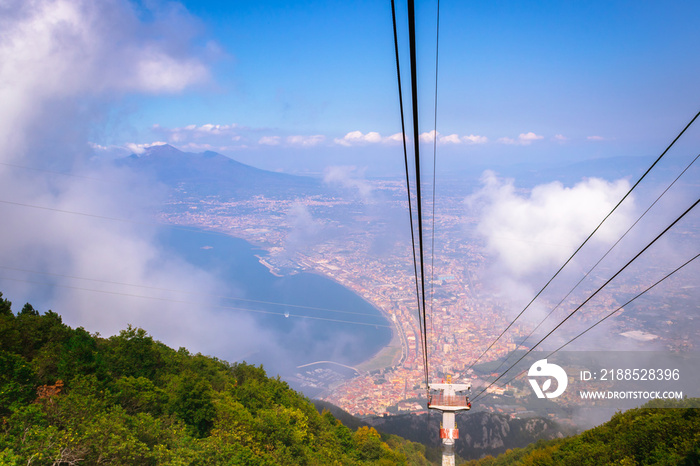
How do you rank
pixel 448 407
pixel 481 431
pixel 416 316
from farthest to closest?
1. pixel 416 316
2. pixel 481 431
3. pixel 448 407

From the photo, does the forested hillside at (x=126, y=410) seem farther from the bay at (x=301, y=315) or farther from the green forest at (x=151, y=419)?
the bay at (x=301, y=315)

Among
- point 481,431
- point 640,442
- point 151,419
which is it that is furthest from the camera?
point 481,431

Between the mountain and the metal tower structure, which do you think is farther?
the mountain

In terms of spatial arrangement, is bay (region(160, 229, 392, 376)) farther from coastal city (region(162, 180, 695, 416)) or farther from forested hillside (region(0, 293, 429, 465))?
forested hillside (region(0, 293, 429, 465))

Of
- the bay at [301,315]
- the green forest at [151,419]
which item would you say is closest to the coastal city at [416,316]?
the bay at [301,315]

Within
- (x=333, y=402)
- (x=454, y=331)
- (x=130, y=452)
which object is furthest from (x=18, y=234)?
(x=130, y=452)

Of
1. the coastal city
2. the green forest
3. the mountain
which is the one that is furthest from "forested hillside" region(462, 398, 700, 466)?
the mountain

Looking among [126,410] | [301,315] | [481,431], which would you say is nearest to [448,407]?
[126,410]

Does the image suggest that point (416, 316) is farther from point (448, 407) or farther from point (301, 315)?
point (448, 407)
